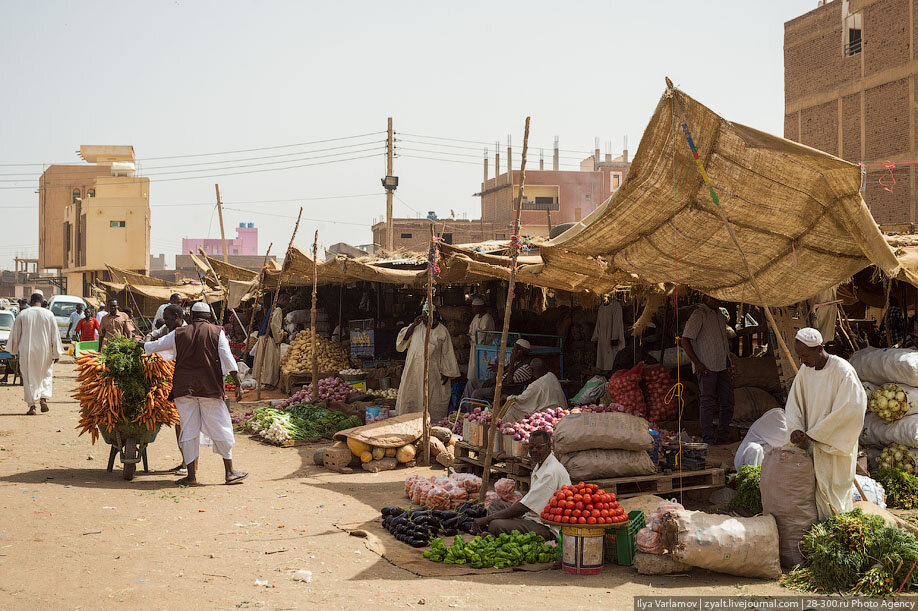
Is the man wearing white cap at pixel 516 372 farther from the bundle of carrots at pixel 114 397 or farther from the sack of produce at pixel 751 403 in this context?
the bundle of carrots at pixel 114 397

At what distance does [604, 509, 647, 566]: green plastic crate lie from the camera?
18.7 feet

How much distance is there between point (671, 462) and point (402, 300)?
10.5 metres

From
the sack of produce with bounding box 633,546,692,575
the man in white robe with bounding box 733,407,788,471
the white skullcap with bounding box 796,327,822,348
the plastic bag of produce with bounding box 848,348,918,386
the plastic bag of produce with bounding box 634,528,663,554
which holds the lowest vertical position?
the sack of produce with bounding box 633,546,692,575

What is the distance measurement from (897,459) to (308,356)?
424 inches

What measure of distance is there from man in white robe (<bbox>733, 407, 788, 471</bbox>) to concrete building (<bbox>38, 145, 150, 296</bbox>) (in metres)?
45.0

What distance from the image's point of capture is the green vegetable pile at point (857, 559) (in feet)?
16.1

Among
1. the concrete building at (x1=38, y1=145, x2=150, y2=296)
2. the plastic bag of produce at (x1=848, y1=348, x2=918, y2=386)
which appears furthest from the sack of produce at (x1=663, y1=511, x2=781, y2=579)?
the concrete building at (x1=38, y1=145, x2=150, y2=296)

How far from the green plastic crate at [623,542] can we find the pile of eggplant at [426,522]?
4.08 ft

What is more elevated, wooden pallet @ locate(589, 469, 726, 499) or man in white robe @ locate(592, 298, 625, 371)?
man in white robe @ locate(592, 298, 625, 371)

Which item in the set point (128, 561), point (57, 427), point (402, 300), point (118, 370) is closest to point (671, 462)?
point (128, 561)

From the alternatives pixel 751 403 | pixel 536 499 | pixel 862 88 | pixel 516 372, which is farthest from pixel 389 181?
pixel 536 499

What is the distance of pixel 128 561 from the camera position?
18.3 ft

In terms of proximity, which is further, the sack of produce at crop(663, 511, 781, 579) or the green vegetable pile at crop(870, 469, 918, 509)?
the green vegetable pile at crop(870, 469, 918, 509)

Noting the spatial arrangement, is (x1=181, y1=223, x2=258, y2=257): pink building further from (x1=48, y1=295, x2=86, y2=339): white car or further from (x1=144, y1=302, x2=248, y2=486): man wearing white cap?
(x1=144, y1=302, x2=248, y2=486): man wearing white cap
